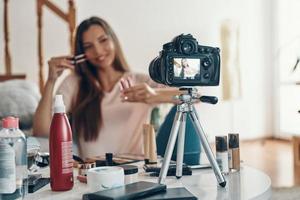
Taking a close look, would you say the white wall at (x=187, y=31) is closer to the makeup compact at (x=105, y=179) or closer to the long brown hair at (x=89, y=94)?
the long brown hair at (x=89, y=94)

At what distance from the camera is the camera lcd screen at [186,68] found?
3.31 feet

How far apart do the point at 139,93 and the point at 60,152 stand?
2.13ft

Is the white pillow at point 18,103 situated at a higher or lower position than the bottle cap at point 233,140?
higher

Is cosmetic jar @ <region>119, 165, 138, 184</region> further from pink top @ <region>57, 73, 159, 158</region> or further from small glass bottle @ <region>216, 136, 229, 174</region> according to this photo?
pink top @ <region>57, 73, 159, 158</region>

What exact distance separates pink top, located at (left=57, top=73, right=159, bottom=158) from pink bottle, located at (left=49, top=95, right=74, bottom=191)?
78cm

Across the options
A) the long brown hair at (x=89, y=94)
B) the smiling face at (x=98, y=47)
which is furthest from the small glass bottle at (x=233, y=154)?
the smiling face at (x=98, y=47)

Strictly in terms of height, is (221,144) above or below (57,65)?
below

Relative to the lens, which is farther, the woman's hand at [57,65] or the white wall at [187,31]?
the white wall at [187,31]

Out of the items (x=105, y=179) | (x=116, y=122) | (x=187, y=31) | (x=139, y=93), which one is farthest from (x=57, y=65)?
(x=187, y=31)

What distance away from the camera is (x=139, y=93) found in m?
1.65

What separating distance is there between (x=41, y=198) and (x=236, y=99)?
4032 millimetres

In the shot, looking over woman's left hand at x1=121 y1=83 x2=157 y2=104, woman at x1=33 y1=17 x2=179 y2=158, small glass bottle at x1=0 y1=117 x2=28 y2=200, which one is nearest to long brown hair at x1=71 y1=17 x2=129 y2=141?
woman at x1=33 y1=17 x2=179 y2=158

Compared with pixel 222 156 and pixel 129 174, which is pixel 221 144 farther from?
pixel 129 174

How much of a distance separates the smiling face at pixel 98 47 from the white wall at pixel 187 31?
190 cm
